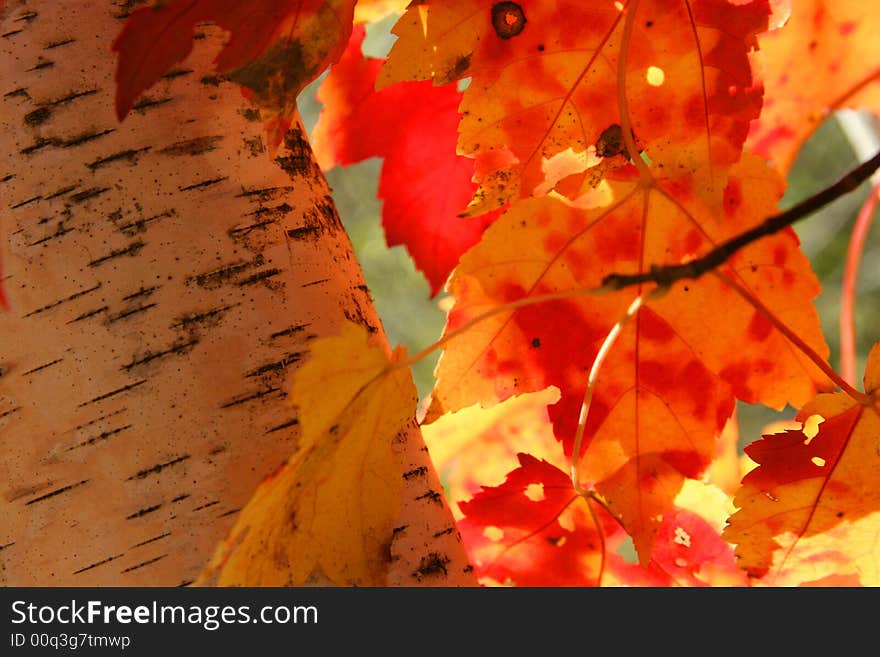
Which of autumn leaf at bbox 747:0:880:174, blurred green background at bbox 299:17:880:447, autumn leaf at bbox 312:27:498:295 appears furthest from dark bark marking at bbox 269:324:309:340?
blurred green background at bbox 299:17:880:447

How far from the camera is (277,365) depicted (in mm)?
336

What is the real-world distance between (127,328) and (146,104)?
96mm

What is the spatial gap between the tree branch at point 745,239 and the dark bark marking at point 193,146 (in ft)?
0.60

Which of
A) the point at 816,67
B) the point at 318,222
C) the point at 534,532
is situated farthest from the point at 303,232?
the point at 816,67

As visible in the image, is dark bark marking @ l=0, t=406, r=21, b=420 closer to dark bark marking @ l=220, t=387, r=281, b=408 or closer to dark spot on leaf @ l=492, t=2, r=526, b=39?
dark bark marking @ l=220, t=387, r=281, b=408

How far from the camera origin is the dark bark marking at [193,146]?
1.13ft

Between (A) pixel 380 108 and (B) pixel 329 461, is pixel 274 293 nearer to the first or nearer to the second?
(B) pixel 329 461

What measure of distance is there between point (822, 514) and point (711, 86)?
202 millimetres

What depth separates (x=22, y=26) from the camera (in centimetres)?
35

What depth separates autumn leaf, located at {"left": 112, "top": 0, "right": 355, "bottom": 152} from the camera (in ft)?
1.04

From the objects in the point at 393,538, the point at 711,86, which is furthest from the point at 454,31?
the point at 393,538

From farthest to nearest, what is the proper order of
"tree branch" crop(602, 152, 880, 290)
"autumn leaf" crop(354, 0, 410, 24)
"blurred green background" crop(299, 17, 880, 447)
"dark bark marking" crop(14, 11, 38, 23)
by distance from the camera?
1. "blurred green background" crop(299, 17, 880, 447)
2. "autumn leaf" crop(354, 0, 410, 24)
3. "dark bark marking" crop(14, 11, 38, 23)
4. "tree branch" crop(602, 152, 880, 290)

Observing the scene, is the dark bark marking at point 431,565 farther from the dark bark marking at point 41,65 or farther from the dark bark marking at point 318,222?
the dark bark marking at point 41,65

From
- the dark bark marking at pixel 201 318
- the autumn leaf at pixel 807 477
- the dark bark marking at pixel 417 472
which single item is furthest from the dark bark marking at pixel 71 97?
the autumn leaf at pixel 807 477
